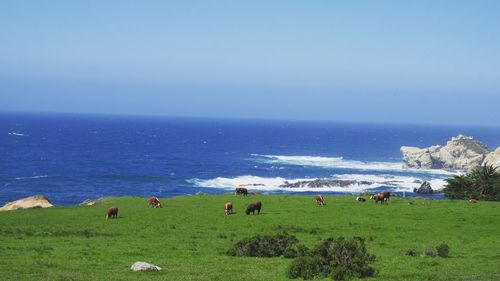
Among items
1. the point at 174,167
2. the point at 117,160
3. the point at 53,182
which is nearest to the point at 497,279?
the point at 53,182

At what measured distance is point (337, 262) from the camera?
25375 millimetres

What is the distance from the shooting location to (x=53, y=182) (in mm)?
112562

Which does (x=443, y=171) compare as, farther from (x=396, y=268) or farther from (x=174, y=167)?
(x=396, y=268)

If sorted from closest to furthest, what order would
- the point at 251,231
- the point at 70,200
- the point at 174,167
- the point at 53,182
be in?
the point at 251,231
the point at 70,200
the point at 53,182
the point at 174,167

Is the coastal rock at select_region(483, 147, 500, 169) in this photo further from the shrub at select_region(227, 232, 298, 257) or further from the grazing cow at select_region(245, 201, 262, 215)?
the shrub at select_region(227, 232, 298, 257)

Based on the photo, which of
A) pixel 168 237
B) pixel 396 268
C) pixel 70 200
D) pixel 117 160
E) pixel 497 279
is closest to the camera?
pixel 497 279

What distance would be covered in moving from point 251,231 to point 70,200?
5764 cm

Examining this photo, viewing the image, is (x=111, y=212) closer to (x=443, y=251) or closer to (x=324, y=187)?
(x=443, y=251)

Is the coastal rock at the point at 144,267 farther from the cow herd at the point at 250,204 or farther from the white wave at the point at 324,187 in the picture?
the white wave at the point at 324,187

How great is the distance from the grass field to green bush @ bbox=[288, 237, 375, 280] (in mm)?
819

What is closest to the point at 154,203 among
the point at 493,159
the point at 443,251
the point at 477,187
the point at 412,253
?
the point at 412,253

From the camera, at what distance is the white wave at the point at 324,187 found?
4409 inches

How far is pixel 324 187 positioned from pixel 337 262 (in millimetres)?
88682

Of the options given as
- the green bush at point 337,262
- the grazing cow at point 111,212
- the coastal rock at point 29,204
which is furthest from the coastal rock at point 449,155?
the green bush at point 337,262
